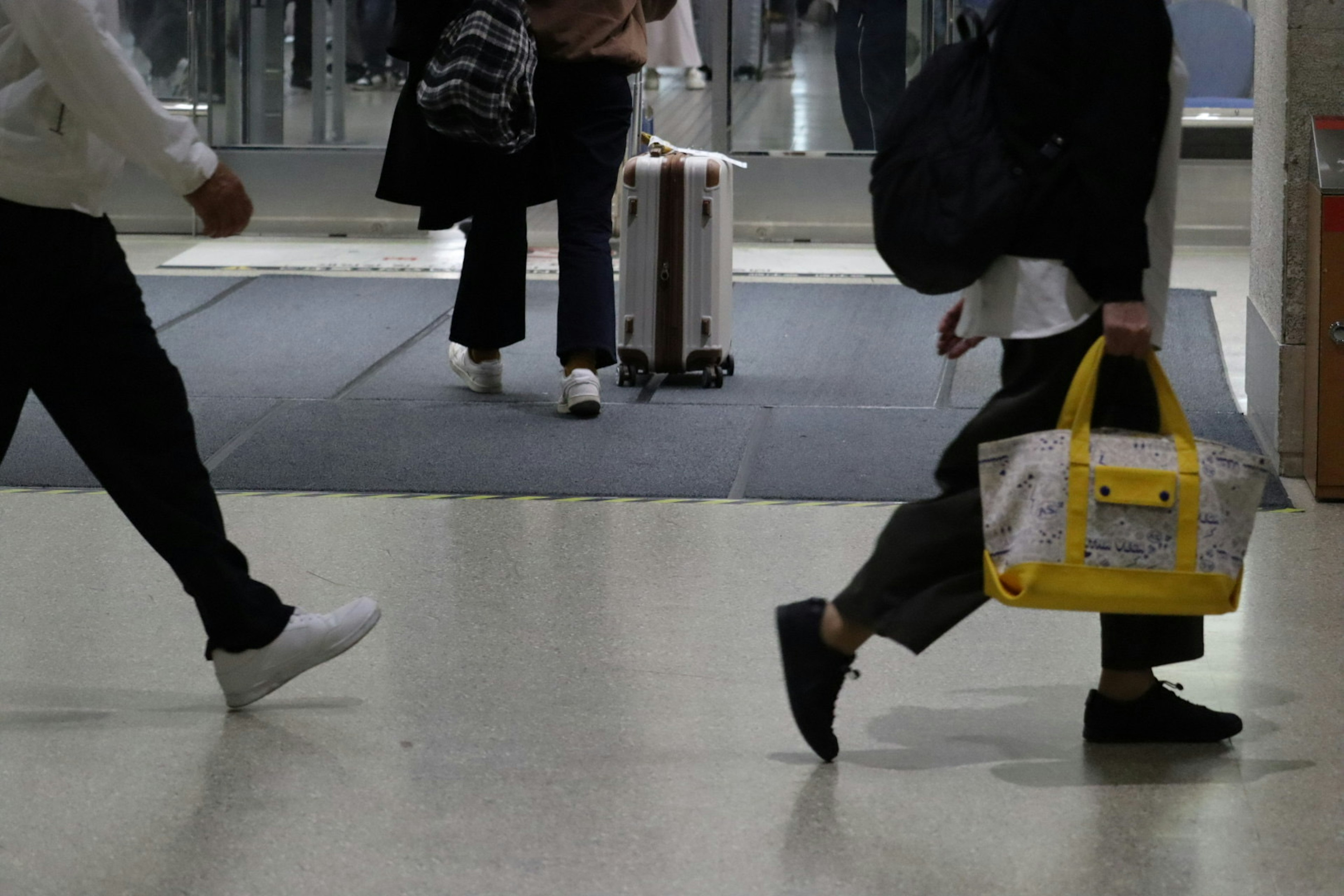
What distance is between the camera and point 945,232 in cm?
266

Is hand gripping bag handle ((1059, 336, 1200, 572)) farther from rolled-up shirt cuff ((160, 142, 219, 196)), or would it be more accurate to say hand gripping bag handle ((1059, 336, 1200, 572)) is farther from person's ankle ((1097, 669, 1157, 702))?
rolled-up shirt cuff ((160, 142, 219, 196))

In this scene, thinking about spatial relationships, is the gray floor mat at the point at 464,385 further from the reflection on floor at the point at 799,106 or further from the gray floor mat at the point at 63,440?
the reflection on floor at the point at 799,106

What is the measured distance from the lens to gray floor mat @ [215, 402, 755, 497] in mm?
4777

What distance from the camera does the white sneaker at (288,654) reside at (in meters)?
3.12

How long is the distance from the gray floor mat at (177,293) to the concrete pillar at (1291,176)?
13.1ft

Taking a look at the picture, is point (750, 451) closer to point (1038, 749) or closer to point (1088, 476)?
point (1038, 749)

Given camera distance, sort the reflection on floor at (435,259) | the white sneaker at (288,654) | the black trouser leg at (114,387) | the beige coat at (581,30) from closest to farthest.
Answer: the black trouser leg at (114,387), the white sneaker at (288,654), the beige coat at (581,30), the reflection on floor at (435,259)

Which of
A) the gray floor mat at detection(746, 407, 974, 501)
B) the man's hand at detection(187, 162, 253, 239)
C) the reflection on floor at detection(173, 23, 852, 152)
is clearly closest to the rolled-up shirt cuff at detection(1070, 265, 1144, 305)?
the man's hand at detection(187, 162, 253, 239)

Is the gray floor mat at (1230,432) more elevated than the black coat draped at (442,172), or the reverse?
the black coat draped at (442,172)

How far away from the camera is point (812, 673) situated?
9.52 feet

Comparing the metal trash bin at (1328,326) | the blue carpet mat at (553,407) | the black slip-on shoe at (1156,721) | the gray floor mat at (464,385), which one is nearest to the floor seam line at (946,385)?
the blue carpet mat at (553,407)

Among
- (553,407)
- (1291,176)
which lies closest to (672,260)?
(553,407)

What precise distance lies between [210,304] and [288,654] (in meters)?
4.49

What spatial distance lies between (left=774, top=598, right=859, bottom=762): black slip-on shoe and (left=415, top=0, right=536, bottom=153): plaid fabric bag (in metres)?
2.49
